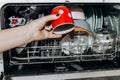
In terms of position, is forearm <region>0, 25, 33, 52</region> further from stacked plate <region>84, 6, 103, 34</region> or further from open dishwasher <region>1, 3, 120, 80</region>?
stacked plate <region>84, 6, 103, 34</region>

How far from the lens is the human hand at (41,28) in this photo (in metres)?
1.27

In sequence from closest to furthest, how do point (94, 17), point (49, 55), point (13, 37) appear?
1. point (13, 37)
2. point (49, 55)
3. point (94, 17)

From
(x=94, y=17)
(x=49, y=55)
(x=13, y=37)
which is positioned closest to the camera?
(x=13, y=37)

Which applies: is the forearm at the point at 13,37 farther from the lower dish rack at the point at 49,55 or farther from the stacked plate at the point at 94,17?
the stacked plate at the point at 94,17

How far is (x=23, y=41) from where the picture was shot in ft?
4.21

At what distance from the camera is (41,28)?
131cm

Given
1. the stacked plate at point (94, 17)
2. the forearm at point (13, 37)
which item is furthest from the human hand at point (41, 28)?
the stacked plate at point (94, 17)

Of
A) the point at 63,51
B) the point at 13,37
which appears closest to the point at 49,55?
the point at 63,51

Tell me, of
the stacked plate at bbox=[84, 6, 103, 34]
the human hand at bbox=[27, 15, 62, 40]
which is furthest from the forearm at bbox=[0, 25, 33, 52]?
the stacked plate at bbox=[84, 6, 103, 34]

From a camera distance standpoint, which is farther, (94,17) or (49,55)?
(94,17)

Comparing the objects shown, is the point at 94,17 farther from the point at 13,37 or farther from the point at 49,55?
the point at 13,37

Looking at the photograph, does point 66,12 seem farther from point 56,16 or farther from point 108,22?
point 108,22

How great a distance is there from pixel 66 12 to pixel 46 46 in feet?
0.67

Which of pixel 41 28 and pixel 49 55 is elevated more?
pixel 41 28
